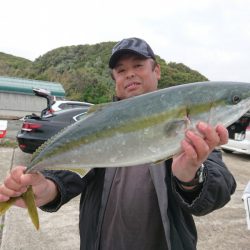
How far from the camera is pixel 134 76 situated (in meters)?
2.35

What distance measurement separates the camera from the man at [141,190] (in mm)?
1808

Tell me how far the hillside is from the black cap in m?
31.3

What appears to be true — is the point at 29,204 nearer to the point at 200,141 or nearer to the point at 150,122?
the point at 150,122

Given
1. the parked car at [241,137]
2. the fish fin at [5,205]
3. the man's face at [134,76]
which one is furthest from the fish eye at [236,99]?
the parked car at [241,137]

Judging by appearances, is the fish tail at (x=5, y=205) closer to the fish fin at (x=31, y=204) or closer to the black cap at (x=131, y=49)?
the fish fin at (x=31, y=204)

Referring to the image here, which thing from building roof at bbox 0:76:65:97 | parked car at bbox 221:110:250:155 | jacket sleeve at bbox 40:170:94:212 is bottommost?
building roof at bbox 0:76:65:97

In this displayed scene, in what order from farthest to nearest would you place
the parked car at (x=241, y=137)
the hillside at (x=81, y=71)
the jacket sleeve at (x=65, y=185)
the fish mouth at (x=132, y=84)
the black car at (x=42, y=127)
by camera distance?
the hillside at (x=81, y=71)
the parked car at (x=241, y=137)
the black car at (x=42, y=127)
the fish mouth at (x=132, y=84)
the jacket sleeve at (x=65, y=185)

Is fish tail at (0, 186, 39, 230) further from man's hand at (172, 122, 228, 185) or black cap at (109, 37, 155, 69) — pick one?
black cap at (109, 37, 155, 69)

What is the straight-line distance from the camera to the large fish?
1.62 m

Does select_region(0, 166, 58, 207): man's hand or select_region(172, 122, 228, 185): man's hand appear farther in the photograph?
select_region(0, 166, 58, 207): man's hand

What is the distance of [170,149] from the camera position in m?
1.62

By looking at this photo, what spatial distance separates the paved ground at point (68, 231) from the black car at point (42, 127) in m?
2.53

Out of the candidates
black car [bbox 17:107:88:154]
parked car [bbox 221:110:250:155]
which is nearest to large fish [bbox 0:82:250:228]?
black car [bbox 17:107:88:154]

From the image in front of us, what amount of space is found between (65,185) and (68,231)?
250cm
